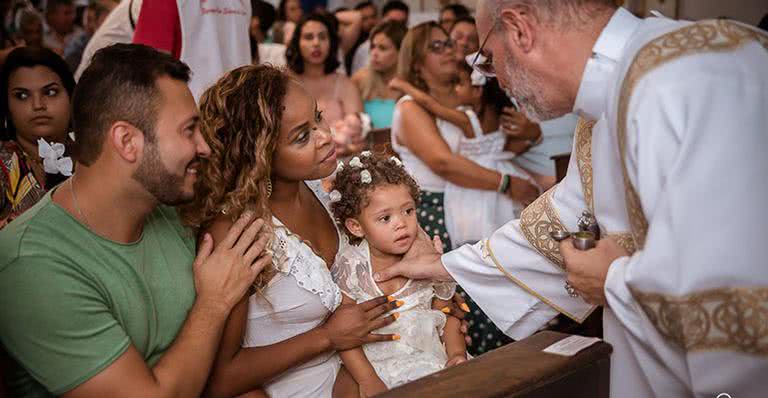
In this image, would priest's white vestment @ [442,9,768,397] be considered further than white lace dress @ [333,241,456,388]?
No

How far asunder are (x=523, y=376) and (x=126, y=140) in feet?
3.82

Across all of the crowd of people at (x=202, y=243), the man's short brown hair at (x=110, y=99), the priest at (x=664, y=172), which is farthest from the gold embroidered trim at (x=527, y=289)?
the man's short brown hair at (x=110, y=99)

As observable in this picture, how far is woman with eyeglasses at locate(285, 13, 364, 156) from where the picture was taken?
20.7 ft

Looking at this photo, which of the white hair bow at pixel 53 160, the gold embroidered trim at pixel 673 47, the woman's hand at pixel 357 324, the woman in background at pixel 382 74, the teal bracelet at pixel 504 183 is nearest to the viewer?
the gold embroidered trim at pixel 673 47

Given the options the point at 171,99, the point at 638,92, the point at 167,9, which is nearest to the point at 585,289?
the point at 638,92

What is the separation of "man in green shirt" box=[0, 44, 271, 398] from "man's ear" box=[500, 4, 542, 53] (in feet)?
2.87

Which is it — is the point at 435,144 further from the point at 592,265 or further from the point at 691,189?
the point at 691,189

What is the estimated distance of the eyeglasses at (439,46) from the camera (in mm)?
4848

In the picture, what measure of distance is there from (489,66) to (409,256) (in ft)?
2.49

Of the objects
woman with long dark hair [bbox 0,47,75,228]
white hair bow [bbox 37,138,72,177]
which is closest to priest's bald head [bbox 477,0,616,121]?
white hair bow [bbox 37,138,72,177]

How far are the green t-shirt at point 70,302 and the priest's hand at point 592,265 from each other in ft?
3.47

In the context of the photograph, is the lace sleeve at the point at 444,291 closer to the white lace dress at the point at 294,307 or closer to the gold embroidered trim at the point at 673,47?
the white lace dress at the point at 294,307

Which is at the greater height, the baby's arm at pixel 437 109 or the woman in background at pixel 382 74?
the baby's arm at pixel 437 109

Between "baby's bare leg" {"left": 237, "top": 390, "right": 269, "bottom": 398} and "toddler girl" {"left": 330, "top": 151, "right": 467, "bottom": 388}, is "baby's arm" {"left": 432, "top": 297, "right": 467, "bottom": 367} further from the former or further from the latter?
"baby's bare leg" {"left": 237, "top": 390, "right": 269, "bottom": 398}
